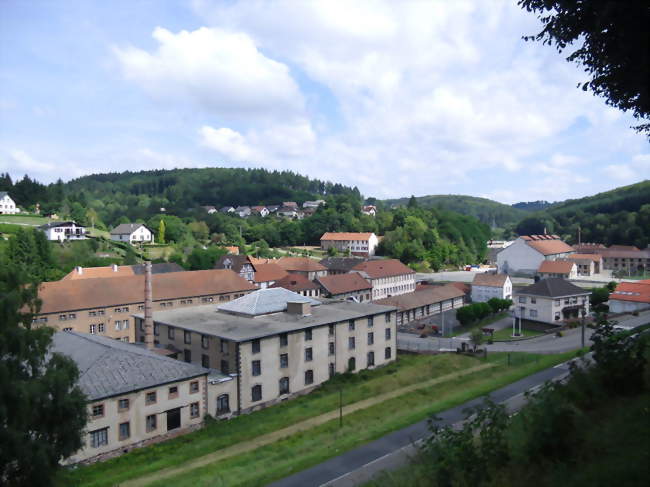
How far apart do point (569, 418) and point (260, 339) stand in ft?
85.3

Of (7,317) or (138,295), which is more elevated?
(7,317)

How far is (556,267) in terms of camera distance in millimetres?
93938

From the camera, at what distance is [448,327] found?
5934cm

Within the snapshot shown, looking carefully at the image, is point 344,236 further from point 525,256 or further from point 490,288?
point 490,288

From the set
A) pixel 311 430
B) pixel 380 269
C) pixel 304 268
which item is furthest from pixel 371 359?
pixel 304 268

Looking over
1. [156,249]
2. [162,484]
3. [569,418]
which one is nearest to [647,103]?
[569,418]

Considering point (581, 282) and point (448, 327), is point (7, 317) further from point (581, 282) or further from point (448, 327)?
point (581, 282)

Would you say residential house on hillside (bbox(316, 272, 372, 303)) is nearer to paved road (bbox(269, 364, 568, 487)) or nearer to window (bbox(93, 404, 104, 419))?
paved road (bbox(269, 364, 568, 487))

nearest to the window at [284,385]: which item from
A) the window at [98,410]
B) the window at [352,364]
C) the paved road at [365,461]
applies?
the window at [352,364]

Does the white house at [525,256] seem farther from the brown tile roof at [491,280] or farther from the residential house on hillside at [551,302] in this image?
the residential house on hillside at [551,302]

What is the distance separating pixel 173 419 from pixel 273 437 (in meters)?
6.55

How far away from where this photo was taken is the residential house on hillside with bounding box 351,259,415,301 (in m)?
79.2

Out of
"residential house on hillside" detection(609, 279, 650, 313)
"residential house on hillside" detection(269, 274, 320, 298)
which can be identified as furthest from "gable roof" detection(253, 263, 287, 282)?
"residential house on hillside" detection(609, 279, 650, 313)

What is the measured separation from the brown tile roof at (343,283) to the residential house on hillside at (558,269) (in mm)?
41196
